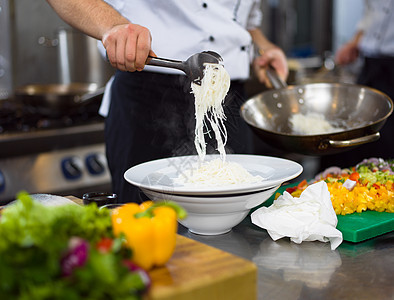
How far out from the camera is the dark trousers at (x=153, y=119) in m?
1.84

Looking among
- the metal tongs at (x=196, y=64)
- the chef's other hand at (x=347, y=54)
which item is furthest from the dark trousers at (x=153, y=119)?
the chef's other hand at (x=347, y=54)

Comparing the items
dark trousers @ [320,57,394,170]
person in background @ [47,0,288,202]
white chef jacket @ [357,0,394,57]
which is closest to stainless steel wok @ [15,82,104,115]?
person in background @ [47,0,288,202]

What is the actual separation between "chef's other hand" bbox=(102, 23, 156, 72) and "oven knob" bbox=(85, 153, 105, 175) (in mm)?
1227

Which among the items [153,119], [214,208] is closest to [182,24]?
[153,119]

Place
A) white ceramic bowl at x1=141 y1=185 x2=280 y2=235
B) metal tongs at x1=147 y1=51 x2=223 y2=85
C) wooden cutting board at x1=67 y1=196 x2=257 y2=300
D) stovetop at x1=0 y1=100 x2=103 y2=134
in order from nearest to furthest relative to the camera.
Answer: wooden cutting board at x1=67 y1=196 x2=257 y2=300 → white ceramic bowl at x1=141 y1=185 x2=280 y2=235 → metal tongs at x1=147 y1=51 x2=223 y2=85 → stovetop at x1=0 y1=100 x2=103 y2=134

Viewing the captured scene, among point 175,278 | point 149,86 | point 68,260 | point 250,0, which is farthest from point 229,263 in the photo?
point 250,0

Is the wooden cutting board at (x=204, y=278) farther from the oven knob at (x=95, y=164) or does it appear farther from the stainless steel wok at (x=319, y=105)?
the oven knob at (x=95, y=164)

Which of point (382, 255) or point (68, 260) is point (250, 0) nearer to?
point (382, 255)

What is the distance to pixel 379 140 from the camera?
9.64ft

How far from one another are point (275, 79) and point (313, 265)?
1.01 m

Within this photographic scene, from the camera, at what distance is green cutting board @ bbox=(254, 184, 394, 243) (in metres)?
1.30

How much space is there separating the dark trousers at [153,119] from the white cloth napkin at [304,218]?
503mm

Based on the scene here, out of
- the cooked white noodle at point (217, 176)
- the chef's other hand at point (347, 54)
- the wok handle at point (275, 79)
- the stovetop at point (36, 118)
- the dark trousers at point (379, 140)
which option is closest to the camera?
the cooked white noodle at point (217, 176)

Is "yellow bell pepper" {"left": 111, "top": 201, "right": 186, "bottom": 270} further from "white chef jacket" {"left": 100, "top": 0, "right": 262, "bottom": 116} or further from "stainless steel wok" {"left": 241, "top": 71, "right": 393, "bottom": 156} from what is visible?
"white chef jacket" {"left": 100, "top": 0, "right": 262, "bottom": 116}
